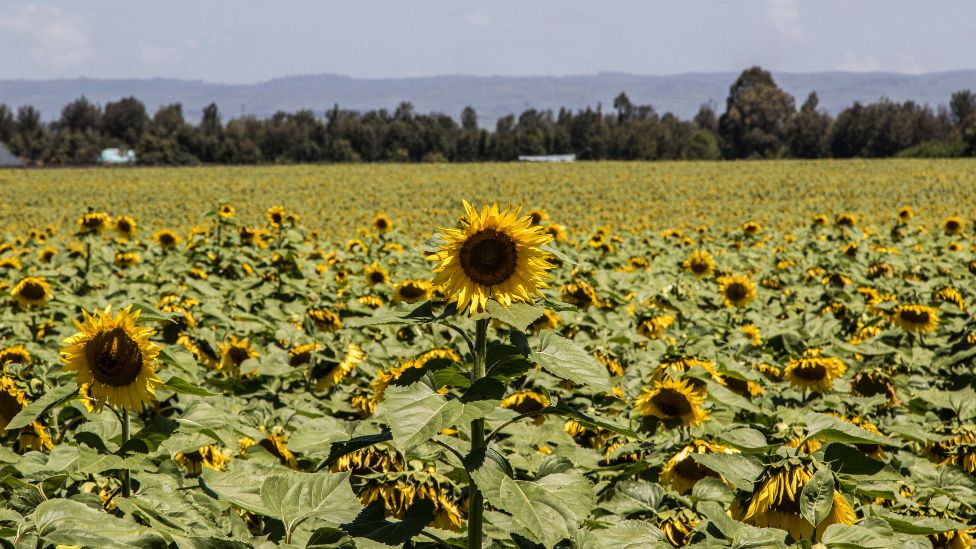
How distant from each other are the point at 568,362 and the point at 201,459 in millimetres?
1954

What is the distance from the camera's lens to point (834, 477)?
1.73 metres

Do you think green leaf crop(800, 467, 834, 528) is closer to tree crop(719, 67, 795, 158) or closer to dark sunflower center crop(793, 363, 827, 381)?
dark sunflower center crop(793, 363, 827, 381)

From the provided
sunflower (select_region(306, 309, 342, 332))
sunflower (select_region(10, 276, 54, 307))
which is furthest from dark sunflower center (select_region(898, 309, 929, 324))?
sunflower (select_region(10, 276, 54, 307))

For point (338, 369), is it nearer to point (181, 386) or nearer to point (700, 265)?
point (181, 386)

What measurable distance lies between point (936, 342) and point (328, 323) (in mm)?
4066

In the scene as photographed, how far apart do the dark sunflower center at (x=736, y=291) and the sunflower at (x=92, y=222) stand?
5513 mm

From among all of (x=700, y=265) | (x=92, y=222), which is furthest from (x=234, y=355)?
(x=700, y=265)

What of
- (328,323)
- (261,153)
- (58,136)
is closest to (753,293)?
(328,323)

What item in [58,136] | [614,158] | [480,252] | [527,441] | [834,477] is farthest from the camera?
[58,136]

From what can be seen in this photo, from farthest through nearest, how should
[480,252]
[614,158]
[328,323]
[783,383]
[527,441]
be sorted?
[614,158], [328,323], [783,383], [527,441], [480,252]

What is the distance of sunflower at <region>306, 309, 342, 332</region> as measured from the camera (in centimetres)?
495

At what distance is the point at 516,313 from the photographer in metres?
1.83

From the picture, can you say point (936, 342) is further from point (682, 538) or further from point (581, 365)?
point (581, 365)

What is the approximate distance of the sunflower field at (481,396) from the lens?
1.74 m
